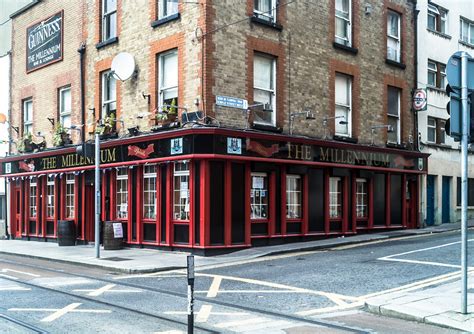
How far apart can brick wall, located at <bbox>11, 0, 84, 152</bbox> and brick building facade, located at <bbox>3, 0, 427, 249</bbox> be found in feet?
0.34

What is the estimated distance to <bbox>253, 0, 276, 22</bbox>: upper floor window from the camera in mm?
19172

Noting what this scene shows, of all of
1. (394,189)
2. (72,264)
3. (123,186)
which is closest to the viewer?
(72,264)

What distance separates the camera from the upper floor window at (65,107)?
23983mm

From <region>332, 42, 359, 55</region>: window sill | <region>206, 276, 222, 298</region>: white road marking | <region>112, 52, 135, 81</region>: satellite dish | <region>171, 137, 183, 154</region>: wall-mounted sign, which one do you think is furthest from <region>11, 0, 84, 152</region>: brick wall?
<region>206, 276, 222, 298</region>: white road marking

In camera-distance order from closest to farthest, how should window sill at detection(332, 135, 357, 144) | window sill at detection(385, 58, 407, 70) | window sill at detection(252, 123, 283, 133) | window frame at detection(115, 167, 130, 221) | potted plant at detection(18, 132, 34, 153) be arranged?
window sill at detection(252, 123, 283, 133) → window frame at detection(115, 167, 130, 221) → window sill at detection(332, 135, 357, 144) → window sill at detection(385, 58, 407, 70) → potted plant at detection(18, 132, 34, 153)

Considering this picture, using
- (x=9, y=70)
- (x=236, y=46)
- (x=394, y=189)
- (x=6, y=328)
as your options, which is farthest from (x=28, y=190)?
(x=6, y=328)

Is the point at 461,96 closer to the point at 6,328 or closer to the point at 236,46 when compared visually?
the point at 6,328

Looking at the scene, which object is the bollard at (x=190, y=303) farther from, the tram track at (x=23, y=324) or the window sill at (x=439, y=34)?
the window sill at (x=439, y=34)

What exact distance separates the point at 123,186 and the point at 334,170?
7804mm

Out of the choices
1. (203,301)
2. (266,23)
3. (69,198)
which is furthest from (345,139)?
(203,301)

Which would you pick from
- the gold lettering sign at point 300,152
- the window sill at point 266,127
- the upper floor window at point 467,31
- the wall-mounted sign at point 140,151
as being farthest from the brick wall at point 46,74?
the upper floor window at point 467,31

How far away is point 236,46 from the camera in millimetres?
18219

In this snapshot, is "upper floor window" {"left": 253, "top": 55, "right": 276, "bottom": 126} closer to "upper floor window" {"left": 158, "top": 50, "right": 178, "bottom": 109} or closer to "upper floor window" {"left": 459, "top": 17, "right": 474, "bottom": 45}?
"upper floor window" {"left": 158, "top": 50, "right": 178, "bottom": 109}

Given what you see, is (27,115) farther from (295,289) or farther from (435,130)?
(295,289)
